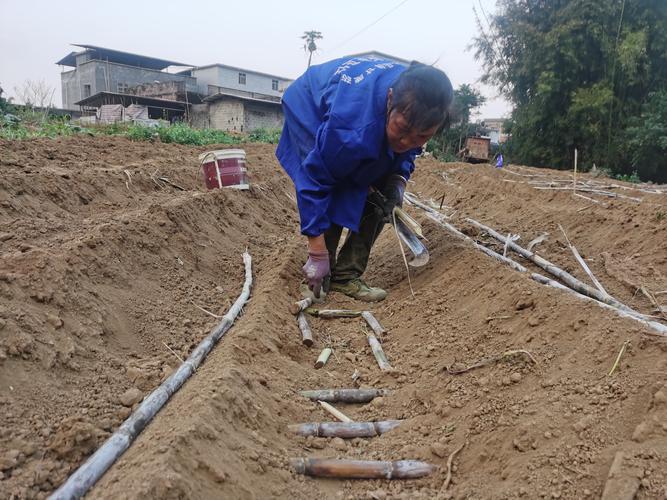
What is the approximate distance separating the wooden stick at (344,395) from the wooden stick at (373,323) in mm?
782

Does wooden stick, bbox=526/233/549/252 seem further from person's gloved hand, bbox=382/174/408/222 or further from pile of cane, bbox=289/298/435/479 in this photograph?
pile of cane, bbox=289/298/435/479

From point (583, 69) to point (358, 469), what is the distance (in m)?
22.6

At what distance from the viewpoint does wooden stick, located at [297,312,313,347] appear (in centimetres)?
327

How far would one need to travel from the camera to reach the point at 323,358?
3.07 m

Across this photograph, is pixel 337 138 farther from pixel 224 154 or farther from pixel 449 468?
pixel 224 154

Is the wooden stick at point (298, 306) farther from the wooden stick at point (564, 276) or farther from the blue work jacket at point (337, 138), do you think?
the wooden stick at point (564, 276)

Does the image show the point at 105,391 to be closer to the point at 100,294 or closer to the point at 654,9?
the point at 100,294

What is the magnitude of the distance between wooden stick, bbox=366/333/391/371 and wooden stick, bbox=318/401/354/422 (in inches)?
19.9

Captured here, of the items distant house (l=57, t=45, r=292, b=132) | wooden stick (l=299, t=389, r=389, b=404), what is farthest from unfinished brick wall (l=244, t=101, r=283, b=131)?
wooden stick (l=299, t=389, r=389, b=404)

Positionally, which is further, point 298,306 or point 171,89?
point 171,89

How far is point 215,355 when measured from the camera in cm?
272

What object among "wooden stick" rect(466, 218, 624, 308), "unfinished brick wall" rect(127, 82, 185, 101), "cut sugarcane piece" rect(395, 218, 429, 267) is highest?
"unfinished brick wall" rect(127, 82, 185, 101)

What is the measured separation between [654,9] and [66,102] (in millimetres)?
39786

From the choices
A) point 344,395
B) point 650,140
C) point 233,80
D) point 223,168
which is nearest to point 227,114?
point 233,80
